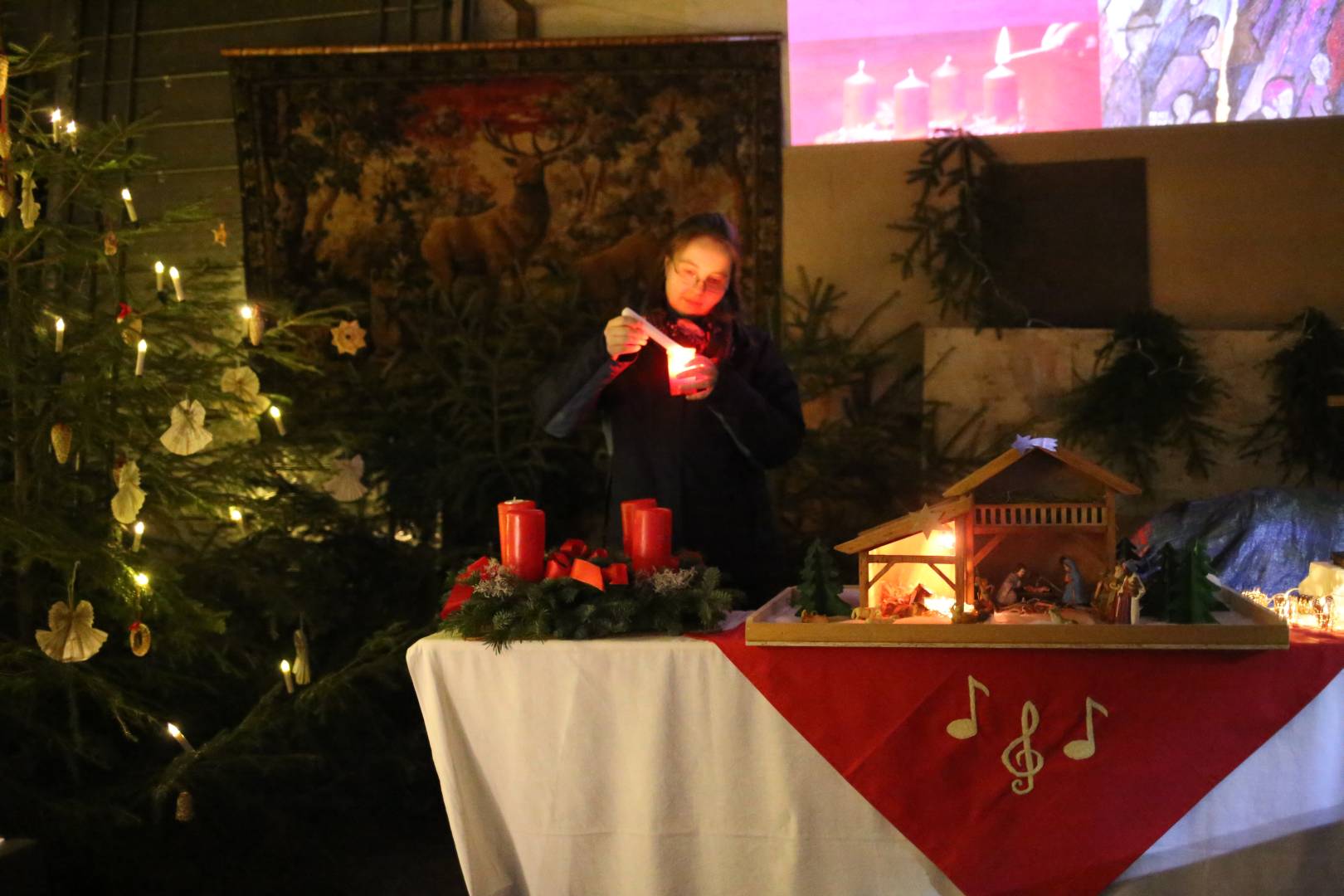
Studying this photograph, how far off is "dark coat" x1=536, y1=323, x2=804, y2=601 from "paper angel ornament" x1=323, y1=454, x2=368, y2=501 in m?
1.90

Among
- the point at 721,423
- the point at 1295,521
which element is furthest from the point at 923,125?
the point at 721,423

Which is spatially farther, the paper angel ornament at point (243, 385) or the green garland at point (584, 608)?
the paper angel ornament at point (243, 385)

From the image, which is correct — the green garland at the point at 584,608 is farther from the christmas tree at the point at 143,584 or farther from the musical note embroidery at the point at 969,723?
the christmas tree at the point at 143,584

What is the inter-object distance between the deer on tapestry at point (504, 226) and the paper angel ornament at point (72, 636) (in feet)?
7.51

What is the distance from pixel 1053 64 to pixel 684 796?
12.0 feet

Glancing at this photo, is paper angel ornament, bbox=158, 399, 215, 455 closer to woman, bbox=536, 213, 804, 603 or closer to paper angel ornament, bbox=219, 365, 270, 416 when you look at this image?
paper angel ornament, bbox=219, 365, 270, 416

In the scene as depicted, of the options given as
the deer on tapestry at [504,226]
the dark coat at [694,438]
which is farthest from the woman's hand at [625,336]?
the deer on tapestry at [504,226]

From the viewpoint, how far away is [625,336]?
259 centimetres

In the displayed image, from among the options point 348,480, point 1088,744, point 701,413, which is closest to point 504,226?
point 348,480

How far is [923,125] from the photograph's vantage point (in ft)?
16.1

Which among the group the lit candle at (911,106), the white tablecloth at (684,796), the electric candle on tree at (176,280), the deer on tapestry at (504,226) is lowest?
the white tablecloth at (684,796)

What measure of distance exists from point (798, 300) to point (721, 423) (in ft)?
7.11

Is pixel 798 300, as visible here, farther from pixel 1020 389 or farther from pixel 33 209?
pixel 33 209

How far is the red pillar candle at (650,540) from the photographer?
7.83 feet
